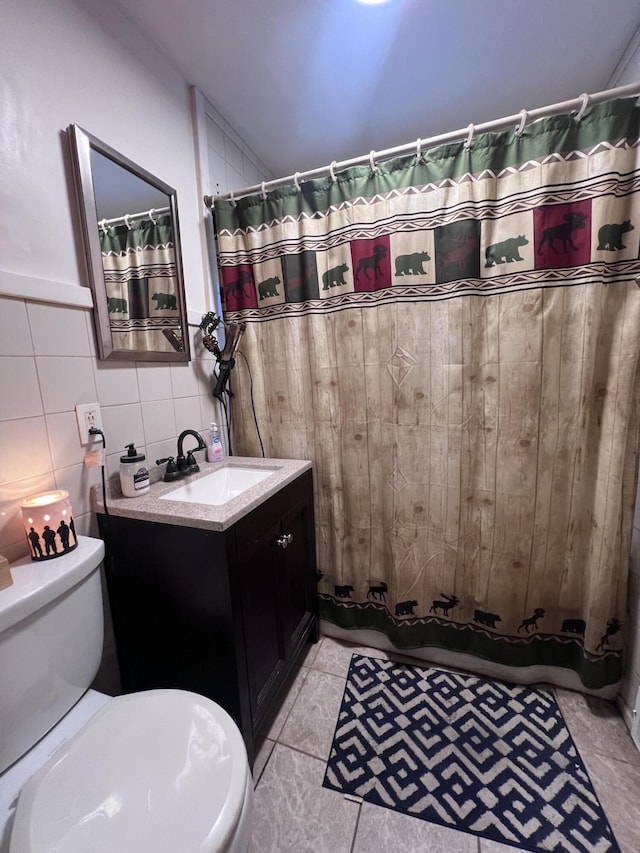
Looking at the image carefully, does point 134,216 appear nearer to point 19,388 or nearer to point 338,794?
point 19,388

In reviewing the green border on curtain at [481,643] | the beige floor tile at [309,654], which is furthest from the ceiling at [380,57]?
the beige floor tile at [309,654]

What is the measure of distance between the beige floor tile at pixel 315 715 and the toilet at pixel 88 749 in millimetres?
595

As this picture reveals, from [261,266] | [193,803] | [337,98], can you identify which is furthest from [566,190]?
[193,803]

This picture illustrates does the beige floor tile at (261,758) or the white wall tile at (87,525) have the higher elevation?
the white wall tile at (87,525)

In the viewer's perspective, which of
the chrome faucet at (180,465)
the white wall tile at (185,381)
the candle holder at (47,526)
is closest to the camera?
the candle holder at (47,526)

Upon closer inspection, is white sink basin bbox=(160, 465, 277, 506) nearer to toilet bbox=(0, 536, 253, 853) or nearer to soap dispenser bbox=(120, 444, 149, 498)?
soap dispenser bbox=(120, 444, 149, 498)

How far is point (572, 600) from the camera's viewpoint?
1.28 m

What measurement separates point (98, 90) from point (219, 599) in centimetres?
157

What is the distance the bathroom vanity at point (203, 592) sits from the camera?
36.5 inches

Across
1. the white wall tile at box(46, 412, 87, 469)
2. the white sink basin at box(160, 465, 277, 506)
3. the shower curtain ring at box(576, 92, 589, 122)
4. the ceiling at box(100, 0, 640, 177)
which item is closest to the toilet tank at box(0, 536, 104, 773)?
the white wall tile at box(46, 412, 87, 469)

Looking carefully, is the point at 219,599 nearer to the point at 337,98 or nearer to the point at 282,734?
the point at 282,734

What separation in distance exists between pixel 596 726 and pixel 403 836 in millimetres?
791

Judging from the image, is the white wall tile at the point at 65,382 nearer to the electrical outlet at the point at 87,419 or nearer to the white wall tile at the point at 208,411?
the electrical outlet at the point at 87,419

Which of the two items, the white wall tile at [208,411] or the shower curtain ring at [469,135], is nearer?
the shower curtain ring at [469,135]
